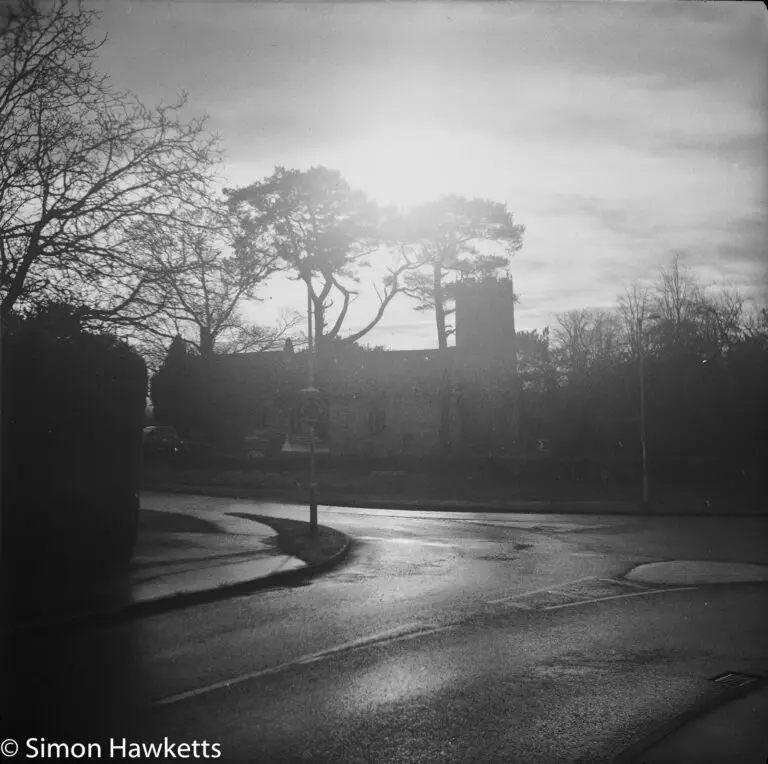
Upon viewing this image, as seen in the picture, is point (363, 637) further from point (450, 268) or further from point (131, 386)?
point (450, 268)

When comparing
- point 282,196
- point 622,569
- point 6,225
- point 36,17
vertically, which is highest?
point 282,196

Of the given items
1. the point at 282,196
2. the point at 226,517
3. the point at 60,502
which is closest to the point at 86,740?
the point at 60,502

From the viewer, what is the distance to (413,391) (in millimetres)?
52656

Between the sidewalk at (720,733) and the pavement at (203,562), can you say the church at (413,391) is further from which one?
the sidewalk at (720,733)

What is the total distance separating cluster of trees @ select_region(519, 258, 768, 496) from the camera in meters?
37.0

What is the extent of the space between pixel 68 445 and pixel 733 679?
29.2ft

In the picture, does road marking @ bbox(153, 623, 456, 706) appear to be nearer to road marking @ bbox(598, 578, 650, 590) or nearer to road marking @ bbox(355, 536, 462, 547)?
road marking @ bbox(598, 578, 650, 590)

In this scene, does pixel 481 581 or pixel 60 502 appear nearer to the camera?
pixel 60 502

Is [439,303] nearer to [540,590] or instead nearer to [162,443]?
[162,443]

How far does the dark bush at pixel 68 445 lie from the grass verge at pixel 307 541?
3.19m

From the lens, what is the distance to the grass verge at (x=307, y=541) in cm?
1453

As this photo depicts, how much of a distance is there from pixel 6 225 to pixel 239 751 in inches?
410

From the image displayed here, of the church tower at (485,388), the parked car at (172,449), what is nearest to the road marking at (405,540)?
the church tower at (485,388)

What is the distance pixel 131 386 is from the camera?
1247cm
